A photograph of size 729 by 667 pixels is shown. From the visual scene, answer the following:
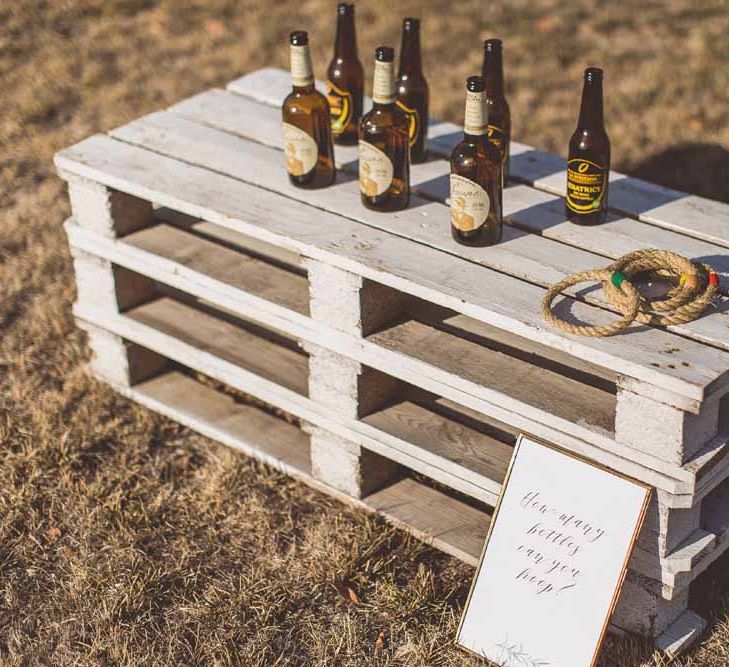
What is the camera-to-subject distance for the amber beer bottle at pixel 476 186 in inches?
110

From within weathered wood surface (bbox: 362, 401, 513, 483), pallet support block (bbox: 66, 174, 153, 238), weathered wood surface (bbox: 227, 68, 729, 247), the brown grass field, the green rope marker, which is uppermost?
the green rope marker

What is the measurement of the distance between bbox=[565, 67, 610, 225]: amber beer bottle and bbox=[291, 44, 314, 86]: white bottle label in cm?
74

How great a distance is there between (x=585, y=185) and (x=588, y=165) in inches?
2.1

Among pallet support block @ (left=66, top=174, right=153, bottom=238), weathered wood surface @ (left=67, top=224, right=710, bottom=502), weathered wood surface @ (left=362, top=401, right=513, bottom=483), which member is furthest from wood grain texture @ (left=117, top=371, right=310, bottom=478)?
pallet support block @ (left=66, top=174, right=153, bottom=238)

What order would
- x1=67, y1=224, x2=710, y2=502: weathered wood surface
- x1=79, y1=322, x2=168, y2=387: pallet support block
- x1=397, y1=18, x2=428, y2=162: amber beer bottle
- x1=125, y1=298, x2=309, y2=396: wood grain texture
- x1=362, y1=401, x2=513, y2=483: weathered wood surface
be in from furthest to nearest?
x1=79, y1=322, x2=168, y2=387: pallet support block
x1=125, y1=298, x2=309, y2=396: wood grain texture
x1=397, y1=18, x2=428, y2=162: amber beer bottle
x1=362, y1=401, x2=513, y2=483: weathered wood surface
x1=67, y1=224, x2=710, y2=502: weathered wood surface

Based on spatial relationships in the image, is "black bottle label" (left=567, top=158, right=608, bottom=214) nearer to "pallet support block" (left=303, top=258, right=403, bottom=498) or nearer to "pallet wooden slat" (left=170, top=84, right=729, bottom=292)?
"pallet wooden slat" (left=170, top=84, right=729, bottom=292)

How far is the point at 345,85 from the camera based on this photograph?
11.3ft

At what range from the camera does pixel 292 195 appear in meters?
3.17

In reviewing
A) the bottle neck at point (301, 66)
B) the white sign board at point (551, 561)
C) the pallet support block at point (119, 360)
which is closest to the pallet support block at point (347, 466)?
the white sign board at point (551, 561)

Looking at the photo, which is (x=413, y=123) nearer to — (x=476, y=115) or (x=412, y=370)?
(x=476, y=115)

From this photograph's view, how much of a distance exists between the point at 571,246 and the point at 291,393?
929 millimetres

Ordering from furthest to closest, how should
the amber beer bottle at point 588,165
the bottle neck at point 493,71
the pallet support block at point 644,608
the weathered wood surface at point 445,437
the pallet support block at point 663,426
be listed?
the bottle neck at point 493,71 → the weathered wood surface at point 445,437 → the amber beer bottle at point 588,165 → the pallet support block at point 644,608 → the pallet support block at point 663,426

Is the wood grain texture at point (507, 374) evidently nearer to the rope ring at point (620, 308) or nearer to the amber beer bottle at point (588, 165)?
the rope ring at point (620, 308)

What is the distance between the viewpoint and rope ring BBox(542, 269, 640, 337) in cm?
253
